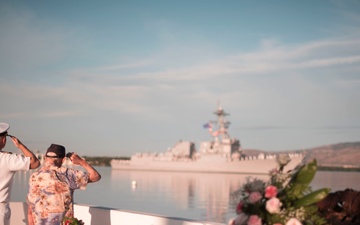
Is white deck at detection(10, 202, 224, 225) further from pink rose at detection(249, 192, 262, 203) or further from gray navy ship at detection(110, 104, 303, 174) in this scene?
gray navy ship at detection(110, 104, 303, 174)

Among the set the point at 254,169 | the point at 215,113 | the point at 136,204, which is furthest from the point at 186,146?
the point at 136,204

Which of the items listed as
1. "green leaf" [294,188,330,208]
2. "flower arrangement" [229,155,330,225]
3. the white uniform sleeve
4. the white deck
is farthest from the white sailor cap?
"green leaf" [294,188,330,208]

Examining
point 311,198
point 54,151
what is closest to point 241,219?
point 311,198

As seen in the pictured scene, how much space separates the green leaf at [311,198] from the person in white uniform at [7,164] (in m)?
1.79

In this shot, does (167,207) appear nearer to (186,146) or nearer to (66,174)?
(66,174)

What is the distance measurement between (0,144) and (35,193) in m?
0.40

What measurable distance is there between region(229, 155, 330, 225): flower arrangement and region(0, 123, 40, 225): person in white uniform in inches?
62.9

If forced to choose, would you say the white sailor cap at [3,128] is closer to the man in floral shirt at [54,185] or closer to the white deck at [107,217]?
the man in floral shirt at [54,185]

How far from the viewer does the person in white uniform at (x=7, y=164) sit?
376 cm

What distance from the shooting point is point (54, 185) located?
392 cm

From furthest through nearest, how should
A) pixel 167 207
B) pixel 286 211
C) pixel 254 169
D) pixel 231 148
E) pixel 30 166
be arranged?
1. pixel 231 148
2. pixel 254 169
3. pixel 167 207
4. pixel 30 166
5. pixel 286 211

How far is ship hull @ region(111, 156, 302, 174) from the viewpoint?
84625 mm

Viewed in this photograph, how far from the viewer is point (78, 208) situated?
5.74 m

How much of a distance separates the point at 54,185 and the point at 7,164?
32 centimetres
